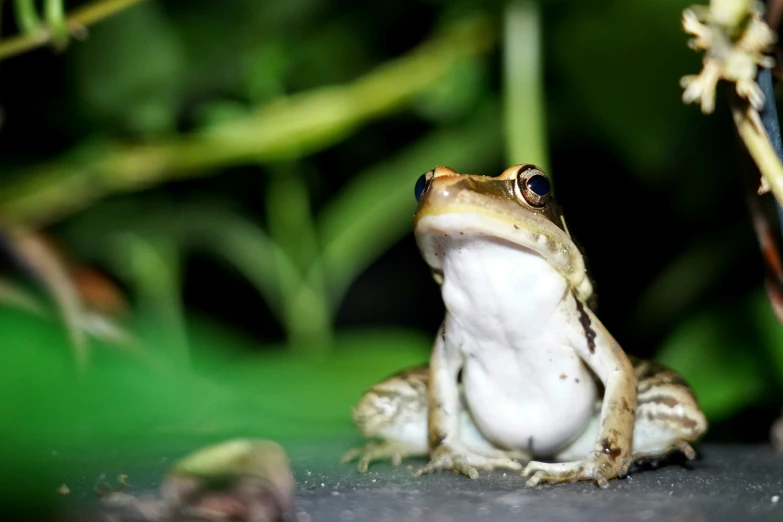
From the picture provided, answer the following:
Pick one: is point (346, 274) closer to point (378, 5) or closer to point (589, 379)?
point (378, 5)

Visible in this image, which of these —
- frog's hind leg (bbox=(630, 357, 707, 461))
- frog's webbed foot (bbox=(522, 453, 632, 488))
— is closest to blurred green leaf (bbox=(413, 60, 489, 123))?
frog's hind leg (bbox=(630, 357, 707, 461))

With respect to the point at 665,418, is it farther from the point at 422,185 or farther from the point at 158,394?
the point at 158,394

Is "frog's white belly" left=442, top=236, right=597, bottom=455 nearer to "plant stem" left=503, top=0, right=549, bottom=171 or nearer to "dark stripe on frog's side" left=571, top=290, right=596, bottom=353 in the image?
"dark stripe on frog's side" left=571, top=290, right=596, bottom=353

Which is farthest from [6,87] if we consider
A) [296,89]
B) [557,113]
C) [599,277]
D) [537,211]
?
[599,277]

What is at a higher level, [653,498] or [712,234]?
[712,234]

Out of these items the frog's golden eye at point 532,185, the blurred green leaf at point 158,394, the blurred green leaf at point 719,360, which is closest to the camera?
the frog's golden eye at point 532,185

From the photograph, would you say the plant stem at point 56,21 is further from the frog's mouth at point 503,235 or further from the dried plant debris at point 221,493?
the dried plant debris at point 221,493

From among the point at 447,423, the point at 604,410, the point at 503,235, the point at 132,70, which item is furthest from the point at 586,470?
the point at 132,70

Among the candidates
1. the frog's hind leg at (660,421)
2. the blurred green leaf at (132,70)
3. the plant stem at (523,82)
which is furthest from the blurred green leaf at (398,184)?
the frog's hind leg at (660,421)
